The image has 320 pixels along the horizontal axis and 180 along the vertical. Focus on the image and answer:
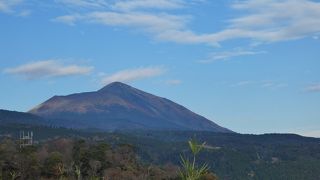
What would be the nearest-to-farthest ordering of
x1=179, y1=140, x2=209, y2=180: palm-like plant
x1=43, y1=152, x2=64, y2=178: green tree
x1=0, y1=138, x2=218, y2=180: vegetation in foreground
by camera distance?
x1=179, y1=140, x2=209, y2=180: palm-like plant
x1=0, y1=138, x2=218, y2=180: vegetation in foreground
x1=43, y1=152, x2=64, y2=178: green tree

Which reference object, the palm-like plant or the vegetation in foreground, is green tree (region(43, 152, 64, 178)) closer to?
the vegetation in foreground

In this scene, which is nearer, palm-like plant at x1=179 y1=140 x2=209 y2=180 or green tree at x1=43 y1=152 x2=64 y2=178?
palm-like plant at x1=179 y1=140 x2=209 y2=180

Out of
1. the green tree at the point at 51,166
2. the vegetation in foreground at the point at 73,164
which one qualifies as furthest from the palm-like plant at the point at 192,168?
the green tree at the point at 51,166

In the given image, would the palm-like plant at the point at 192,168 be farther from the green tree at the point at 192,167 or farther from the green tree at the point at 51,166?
the green tree at the point at 51,166

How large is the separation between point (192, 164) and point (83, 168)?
13996cm

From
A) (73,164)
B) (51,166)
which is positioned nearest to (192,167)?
(51,166)

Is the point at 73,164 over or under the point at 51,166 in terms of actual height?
over

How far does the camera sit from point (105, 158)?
155 m

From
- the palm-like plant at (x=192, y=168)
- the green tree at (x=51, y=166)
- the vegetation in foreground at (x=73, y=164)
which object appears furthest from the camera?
the green tree at (x=51, y=166)

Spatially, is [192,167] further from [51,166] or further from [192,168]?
[51,166]

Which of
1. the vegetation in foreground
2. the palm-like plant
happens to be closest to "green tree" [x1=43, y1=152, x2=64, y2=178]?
the vegetation in foreground

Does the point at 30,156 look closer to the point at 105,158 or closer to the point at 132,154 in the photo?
the point at 105,158

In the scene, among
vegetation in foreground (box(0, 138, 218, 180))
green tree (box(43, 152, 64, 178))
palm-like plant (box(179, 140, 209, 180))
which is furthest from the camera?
green tree (box(43, 152, 64, 178))

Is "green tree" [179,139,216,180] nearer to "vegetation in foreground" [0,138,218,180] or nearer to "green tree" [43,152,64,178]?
"vegetation in foreground" [0,138,218,180]
